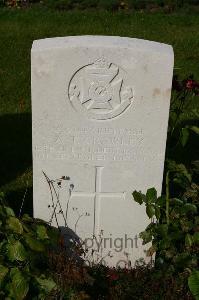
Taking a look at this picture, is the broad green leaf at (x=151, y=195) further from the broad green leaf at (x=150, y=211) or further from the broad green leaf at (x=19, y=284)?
the broad green leaf at (x=19, y=284)

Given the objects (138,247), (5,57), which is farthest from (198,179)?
(5,57)

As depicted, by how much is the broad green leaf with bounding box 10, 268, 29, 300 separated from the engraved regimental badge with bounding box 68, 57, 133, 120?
1.06 m

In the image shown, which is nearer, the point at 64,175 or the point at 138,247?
the point at 64,175

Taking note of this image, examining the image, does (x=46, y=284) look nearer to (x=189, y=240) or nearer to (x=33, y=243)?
(x=33, y=243)

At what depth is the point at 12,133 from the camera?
6145 millimetres

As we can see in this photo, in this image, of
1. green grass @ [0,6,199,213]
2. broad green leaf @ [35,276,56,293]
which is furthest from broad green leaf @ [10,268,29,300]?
green grass @ [0,6,199,213]

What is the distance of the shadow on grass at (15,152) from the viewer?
196 inches

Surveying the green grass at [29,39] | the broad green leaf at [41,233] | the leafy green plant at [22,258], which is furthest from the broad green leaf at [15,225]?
the green grass at [29,39]

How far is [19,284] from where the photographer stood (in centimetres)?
348

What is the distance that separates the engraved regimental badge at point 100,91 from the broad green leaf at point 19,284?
1.06 m

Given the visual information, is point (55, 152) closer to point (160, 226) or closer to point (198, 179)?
point (160, 226)

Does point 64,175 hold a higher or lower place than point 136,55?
lower

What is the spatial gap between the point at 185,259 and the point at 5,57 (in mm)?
5159

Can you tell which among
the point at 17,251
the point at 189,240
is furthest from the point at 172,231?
the point at 17,251
